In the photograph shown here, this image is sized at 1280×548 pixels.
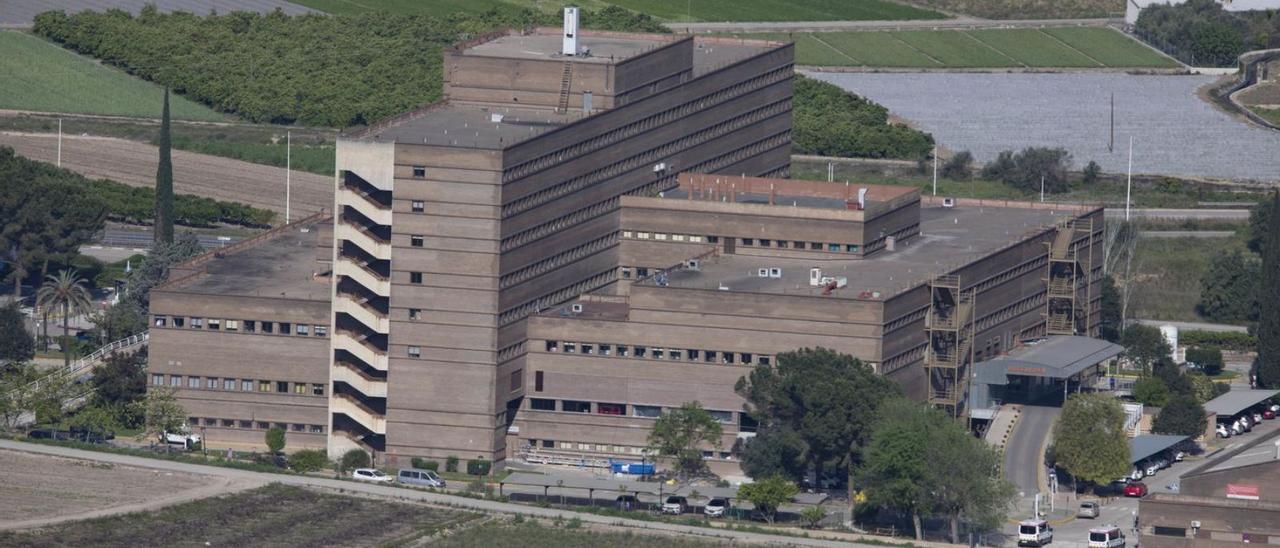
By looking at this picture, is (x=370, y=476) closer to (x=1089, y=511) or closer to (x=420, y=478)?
(x=420, y=478)

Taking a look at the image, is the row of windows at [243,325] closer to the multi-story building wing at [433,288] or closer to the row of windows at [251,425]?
the multi-story building wing at [433,288]

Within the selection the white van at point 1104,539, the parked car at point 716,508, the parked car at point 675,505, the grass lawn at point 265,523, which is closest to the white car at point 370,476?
the grass lawn at point 265,523

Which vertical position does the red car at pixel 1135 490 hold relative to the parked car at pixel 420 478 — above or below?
above

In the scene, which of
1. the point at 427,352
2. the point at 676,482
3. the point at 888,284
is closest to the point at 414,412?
the point at 427,352

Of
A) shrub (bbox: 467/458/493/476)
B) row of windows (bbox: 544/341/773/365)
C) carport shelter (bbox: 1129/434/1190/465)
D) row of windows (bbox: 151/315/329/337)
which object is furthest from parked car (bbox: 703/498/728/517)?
row of windows (bbox: 151/315/329/337)

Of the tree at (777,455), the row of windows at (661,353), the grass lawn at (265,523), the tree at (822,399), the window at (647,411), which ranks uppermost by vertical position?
the row of windows at (661,353)

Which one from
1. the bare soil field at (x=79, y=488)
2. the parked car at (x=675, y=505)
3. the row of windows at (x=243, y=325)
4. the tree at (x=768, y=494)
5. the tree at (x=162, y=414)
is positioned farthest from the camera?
the row of windows at (x=243, y=325)

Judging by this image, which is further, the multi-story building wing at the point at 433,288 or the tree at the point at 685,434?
the multi-story building wing at the point at 433,288

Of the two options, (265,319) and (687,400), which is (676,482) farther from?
(265,319)
